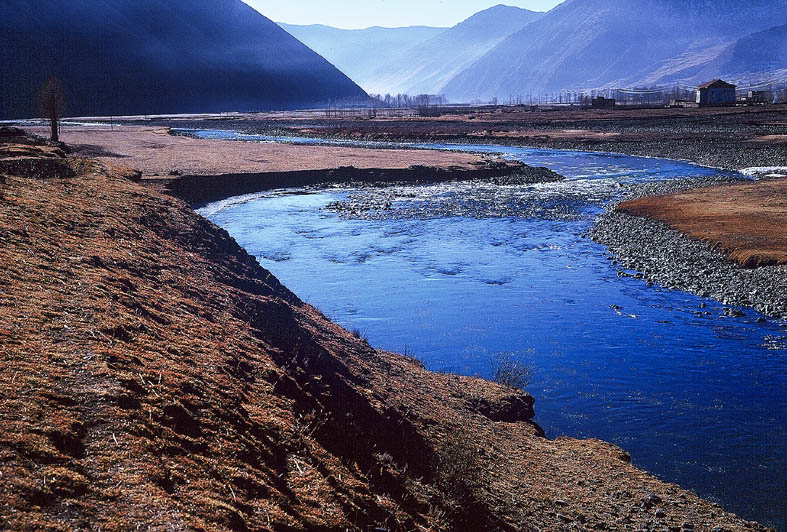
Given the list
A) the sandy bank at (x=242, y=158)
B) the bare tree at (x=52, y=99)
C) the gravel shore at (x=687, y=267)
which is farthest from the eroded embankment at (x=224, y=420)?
the bare tree at (x=52, y=99)

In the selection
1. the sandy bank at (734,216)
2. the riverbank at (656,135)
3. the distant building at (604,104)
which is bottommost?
the sandy bank at (734,216)

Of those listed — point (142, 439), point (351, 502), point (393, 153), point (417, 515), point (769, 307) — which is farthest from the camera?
point (393, 153)

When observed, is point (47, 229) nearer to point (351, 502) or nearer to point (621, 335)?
point (351, 502)

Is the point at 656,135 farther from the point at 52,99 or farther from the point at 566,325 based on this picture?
the point at 566,325

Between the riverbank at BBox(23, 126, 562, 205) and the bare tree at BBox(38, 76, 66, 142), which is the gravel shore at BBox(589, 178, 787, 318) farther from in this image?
the bare tree at BBox(38, 76, 66, 142)

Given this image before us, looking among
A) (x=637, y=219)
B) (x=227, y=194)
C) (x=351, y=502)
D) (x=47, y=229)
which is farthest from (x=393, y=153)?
(x=351, y=502)

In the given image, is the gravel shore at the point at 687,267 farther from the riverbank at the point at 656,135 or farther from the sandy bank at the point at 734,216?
the riverbank at the point at 656,135

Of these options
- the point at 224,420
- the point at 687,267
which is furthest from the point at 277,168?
the point at 224,420
